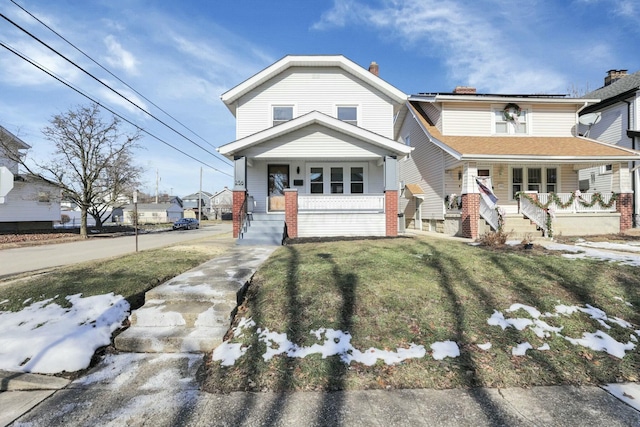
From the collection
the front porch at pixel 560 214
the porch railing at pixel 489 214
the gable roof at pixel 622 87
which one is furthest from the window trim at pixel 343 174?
the gable roof at pixel 622 87

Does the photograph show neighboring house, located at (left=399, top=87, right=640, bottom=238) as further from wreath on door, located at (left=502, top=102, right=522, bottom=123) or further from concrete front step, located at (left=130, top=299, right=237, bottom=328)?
concrete front step, located at (left=130, top=299, right=237, bottom=328)

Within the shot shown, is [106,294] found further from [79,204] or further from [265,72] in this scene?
[79,204]

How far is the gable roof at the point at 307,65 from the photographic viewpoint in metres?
14.4

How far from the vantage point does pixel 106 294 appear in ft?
16.9

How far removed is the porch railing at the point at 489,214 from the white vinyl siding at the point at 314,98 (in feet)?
16.8

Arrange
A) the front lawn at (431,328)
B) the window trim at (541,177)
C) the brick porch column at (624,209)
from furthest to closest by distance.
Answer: the window trim at (541,177), the brick porch column at (624,209), the front lawn at (431,328)

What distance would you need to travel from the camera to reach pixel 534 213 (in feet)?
41.2

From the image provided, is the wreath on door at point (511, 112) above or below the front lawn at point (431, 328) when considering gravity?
above

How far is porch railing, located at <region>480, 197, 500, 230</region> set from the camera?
12.0 m

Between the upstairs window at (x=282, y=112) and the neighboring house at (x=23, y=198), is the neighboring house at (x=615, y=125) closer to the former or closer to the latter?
the upstairs window at (x=282, y=112)

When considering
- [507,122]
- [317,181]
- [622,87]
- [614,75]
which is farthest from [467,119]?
[614,75]

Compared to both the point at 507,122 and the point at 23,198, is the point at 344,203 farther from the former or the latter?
the point at 23,198

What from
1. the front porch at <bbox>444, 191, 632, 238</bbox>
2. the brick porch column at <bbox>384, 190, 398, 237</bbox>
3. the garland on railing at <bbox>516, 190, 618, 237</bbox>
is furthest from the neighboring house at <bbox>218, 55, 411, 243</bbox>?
the garland on railing at <bbox>516, 190, 618, 237</bbox>

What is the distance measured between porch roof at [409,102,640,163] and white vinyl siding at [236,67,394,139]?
283 centimetres
